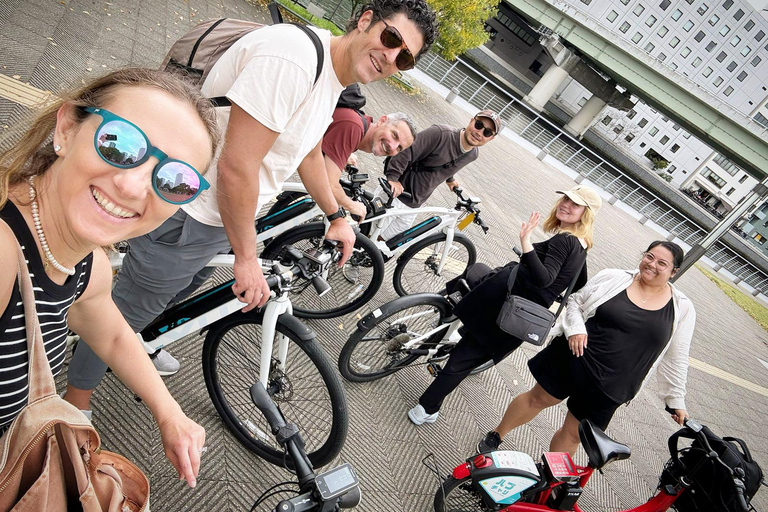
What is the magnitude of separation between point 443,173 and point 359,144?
109 cm

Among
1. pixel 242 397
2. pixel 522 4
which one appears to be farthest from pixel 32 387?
pixel 522 4

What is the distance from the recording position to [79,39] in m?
5.63

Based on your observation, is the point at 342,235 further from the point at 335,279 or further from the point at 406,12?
the point at 335,279

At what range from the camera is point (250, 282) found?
1.98 m

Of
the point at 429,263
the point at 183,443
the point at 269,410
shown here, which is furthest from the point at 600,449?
the point at 429,263

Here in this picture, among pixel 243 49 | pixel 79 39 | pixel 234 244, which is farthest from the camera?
pixel 79 39

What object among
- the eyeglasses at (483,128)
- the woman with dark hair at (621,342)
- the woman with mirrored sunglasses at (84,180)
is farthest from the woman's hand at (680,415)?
the woman with mirrored sunglasses at (84,180)

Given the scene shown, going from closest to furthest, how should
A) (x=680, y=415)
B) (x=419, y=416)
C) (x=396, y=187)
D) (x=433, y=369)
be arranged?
(x=680, y=415) < (x=419, y=416) < (x=433, y=369) < (x=396, y=187)

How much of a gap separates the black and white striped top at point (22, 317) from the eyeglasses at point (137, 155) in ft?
0.93

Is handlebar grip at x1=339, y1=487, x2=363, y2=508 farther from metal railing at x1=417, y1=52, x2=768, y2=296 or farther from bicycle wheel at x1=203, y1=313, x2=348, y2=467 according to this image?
metal railing at x1=417, y1=52, x2=768, y2=296

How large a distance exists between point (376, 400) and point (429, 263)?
5.69ft

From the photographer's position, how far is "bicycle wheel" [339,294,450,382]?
3.59 metres

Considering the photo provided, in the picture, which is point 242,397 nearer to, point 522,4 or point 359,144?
point 359,144

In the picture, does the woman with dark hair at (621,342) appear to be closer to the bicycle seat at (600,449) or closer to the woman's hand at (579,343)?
the woman's hand at (579,343)
